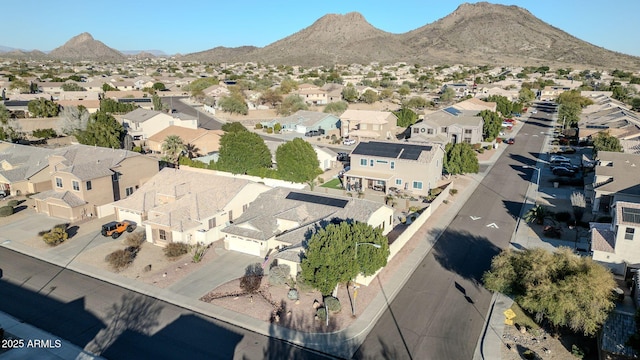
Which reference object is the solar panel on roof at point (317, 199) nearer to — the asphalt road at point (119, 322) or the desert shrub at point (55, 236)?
the asphalt road at point (119, 322)

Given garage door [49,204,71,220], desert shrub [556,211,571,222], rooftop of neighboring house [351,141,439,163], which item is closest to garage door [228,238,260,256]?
garage door [49,204,71,220]

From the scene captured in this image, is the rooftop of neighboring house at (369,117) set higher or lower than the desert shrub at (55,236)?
higher

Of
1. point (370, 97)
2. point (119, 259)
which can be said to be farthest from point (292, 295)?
point (370, 97)

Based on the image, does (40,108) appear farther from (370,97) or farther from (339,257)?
(339,257)

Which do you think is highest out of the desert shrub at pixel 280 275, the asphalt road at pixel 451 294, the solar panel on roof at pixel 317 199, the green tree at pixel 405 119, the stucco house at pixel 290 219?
the green tree at pixel 405 119

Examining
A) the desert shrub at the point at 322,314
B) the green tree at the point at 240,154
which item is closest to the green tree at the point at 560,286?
the desert shrub at the point at 322,314

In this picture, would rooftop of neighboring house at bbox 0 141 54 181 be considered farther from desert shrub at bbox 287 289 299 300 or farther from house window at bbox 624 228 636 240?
house window at bbox 624 228 636 240
